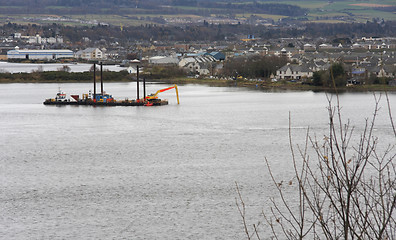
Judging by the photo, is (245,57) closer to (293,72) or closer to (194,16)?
(293,72)

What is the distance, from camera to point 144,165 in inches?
208

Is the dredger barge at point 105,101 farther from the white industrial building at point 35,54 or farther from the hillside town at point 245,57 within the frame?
the white industrial building at point 35,54

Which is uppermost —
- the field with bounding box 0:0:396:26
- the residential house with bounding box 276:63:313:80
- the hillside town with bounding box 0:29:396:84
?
the field with bounding box 0:0:396:26

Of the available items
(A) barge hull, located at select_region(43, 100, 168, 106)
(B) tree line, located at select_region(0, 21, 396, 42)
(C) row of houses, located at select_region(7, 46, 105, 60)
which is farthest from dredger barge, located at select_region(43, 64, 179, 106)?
(B) tree line, located at select_region(0, 21, 396, 42)

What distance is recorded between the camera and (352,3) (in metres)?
64.1

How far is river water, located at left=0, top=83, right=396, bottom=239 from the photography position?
12.0 feet

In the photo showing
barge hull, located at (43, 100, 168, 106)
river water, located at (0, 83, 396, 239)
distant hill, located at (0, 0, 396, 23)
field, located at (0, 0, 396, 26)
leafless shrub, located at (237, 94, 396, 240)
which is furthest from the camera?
distant hill, located at (0, 0, 396, 23)

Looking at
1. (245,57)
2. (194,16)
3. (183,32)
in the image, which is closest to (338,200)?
(245,57)

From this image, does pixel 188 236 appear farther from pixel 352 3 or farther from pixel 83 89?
pixel 352 3

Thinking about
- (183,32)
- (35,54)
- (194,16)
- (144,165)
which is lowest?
(144,165)

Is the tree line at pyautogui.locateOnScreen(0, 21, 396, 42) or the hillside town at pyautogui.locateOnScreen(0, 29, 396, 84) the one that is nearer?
the hillside town at pyautogui.locateOnScreen(0, 29, 396, 84)

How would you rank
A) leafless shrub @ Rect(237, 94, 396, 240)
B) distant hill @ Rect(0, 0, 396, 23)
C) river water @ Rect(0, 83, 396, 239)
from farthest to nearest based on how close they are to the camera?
distant hill @ Rect(0, 0, 396, 23)
river water @ Rect(0, 83, 396, 239)
leafless shrub @ Rect(237, 94, 396, 240)

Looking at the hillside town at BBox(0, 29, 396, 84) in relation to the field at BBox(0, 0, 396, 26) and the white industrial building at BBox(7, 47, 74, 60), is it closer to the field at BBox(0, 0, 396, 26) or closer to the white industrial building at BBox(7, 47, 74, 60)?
the white industrial building at BBox(7, 47, 74, 60)

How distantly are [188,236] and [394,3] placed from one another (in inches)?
2398
